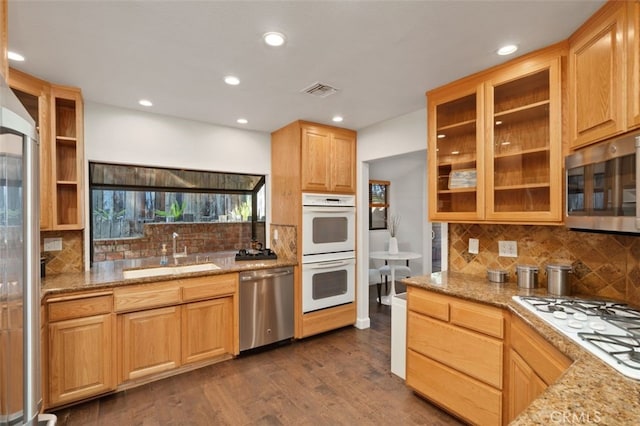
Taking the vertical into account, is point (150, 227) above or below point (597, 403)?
above

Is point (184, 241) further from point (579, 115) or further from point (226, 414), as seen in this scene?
point (579, 115)

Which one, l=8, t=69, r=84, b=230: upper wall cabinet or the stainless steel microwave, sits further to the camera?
l=8, t=69, r=84, b=230: upper wall cabinet

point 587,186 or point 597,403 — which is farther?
point 587,186

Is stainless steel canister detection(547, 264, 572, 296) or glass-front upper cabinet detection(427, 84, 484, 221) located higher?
glass-front upper cabinet detection(427, 84, 484, 221)

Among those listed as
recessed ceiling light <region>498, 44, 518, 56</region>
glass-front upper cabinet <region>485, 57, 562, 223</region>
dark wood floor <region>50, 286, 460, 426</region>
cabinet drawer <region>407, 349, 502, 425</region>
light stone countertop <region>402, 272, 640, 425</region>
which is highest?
recessed ceiling light <region>498, 44, 518, 56</region>

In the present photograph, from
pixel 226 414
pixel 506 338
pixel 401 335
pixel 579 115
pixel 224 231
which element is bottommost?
pixel 226 414

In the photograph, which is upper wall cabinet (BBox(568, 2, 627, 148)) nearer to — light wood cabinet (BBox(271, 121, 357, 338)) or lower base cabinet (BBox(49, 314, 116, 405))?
light wood cabinet (BBox(271, 121, 357, 338))

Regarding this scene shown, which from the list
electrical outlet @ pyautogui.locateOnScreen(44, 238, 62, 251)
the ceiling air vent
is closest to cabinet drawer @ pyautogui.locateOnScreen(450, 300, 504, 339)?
the ceiling air vent

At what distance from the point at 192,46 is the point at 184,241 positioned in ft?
7.85

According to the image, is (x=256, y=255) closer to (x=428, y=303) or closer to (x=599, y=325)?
(x=428, y=303)

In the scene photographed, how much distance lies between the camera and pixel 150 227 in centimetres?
341

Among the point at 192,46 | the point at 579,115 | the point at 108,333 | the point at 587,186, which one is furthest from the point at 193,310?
the point at 579,115

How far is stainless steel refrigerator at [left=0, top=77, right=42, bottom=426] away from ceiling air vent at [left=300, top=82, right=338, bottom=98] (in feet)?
6.34

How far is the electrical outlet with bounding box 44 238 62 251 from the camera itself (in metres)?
2.68
